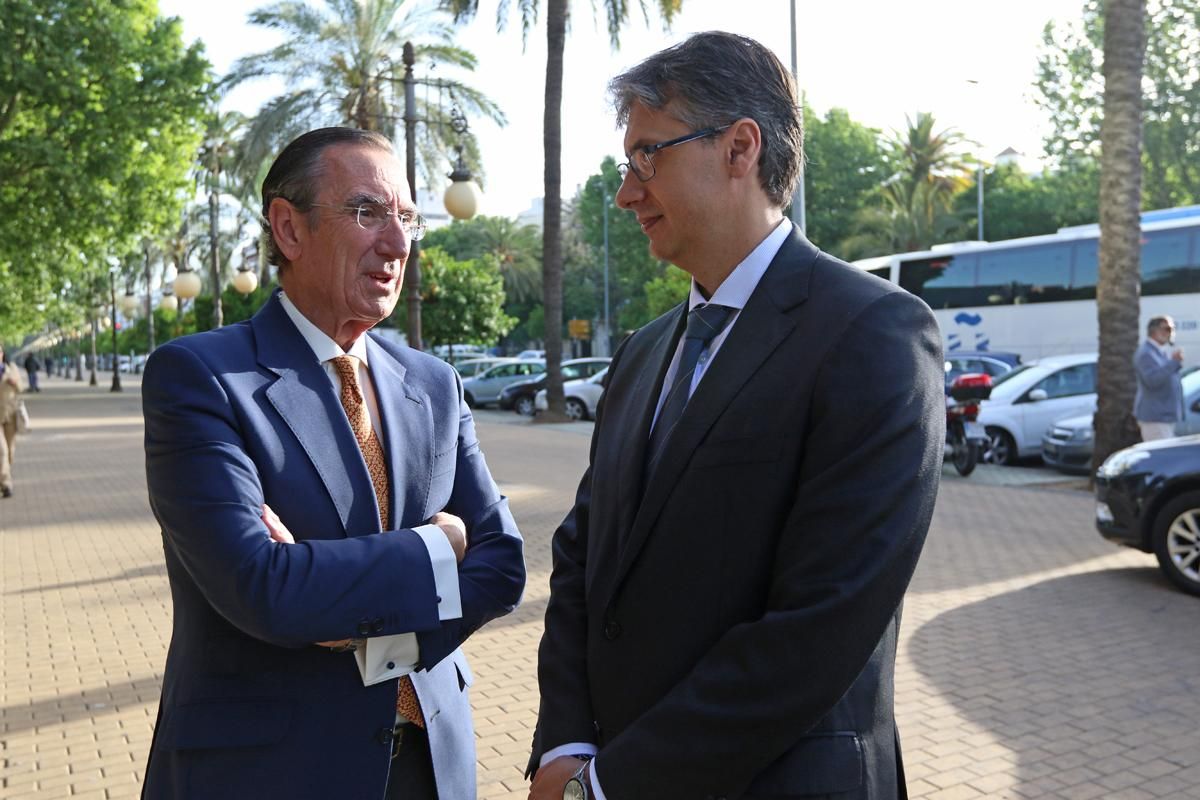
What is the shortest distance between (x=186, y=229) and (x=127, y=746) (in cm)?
4629

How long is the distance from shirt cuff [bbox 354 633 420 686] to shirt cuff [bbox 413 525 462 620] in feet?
0.26

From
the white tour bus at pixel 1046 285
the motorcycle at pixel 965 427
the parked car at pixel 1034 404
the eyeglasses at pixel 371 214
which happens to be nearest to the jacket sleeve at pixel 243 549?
the eyeglasses at pixel 371 214

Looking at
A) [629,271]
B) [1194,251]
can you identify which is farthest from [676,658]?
[629,271]

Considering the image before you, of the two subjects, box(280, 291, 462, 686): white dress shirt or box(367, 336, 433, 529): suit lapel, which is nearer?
box(280, 291, 462, 686): white dress shirt

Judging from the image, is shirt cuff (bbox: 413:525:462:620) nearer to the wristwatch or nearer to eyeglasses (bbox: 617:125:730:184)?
the wristwatch

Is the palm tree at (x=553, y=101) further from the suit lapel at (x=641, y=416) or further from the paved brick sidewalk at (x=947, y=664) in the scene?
the suit lapel at (x=641, y=416)

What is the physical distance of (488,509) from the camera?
7.39 feet

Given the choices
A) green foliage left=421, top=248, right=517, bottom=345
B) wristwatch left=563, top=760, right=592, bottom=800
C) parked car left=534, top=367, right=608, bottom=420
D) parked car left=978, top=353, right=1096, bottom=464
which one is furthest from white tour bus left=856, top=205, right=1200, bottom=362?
wristwatch left=563, top=760, right=592, bottom=800

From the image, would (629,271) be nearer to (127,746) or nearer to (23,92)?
(23,92)

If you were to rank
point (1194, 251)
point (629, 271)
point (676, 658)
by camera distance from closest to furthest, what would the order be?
point (676, 658) → point (1194, 251) → point (629, 271)

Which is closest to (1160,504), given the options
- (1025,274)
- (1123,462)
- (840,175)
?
(1123,462)

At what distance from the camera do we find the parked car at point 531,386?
31.2 m

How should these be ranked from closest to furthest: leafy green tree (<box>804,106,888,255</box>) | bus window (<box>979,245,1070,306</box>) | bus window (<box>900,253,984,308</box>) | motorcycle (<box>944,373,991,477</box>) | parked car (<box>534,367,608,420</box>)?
motorcycle (<box>944,373,991,477</box>)
bus window (<box>979,245,1070,306</box>)
bus window (<box>900,253,984,308</box>)
parked car (<box>534,367,608,420</box>)
leafy green tree (<box>804,106,888,255</box>)

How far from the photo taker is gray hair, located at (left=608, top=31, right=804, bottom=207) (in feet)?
6.40
